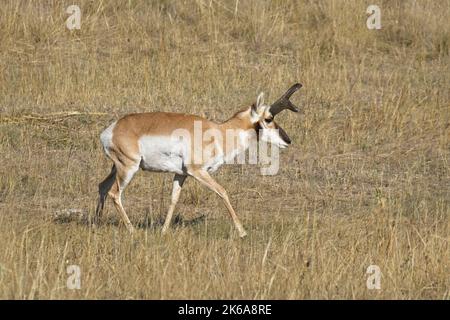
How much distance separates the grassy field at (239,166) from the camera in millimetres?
8031

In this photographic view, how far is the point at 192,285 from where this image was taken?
758cm

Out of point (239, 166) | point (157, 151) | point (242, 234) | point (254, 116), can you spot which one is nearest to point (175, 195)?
point (157, 151)

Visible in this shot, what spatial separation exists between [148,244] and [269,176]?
334cm

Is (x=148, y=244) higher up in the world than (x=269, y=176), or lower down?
lower down

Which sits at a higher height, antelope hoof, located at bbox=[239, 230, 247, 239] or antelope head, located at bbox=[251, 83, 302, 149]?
antelope head, located at bbox=[251, 83, 302, 149]

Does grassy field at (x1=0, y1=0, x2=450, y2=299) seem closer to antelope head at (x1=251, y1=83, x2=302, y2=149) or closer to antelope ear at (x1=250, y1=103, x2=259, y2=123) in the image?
antelope head at (x1=251, y1=83, x2=302, y2=149)

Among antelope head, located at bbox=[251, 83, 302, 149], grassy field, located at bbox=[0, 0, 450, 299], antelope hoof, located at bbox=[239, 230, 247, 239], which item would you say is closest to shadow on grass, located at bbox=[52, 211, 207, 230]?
grassy field, located at bbox=[0, 0, 450, 299]

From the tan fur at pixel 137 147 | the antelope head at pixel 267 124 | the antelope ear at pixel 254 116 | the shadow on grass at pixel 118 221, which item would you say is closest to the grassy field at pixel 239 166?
the shadow on grass at pixel 118 221

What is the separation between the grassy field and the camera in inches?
316

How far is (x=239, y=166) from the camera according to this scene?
12.2 m

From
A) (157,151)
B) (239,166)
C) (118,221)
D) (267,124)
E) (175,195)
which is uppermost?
(267,124)

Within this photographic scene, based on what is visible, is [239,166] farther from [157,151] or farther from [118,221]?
[157,151]

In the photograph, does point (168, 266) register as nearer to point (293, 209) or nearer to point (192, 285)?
point (192, 285)
